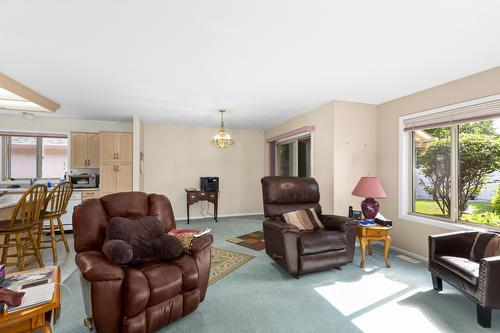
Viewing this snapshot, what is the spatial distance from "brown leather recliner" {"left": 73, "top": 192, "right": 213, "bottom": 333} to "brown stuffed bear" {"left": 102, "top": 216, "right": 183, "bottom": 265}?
0.29 feet

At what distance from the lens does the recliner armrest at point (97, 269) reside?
1517 mm

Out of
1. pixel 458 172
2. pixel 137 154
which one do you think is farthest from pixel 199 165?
pixel 458 172

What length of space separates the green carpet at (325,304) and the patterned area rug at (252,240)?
81cm

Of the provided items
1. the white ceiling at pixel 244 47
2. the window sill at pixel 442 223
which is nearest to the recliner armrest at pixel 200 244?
the white ceiling at pixel 244 47

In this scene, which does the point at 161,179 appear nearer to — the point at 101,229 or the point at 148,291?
the point at 101,229

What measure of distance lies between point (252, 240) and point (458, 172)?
305 centimetres

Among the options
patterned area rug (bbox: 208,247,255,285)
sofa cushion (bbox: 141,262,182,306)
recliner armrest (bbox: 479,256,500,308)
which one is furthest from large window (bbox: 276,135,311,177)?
sofa cushion (bbox: 141,262,182,306)

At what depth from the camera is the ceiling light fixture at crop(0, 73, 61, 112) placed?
2957 millimetres

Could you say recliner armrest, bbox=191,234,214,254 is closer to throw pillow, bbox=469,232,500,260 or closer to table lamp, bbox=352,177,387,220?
table lamp, bbox=352,177,387,220

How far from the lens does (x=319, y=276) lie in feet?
8.92

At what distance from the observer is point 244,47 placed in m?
2.20

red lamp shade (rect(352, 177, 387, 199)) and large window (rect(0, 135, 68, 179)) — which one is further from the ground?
large window (rect(0, 135, 68, 179))

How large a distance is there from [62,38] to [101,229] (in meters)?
1.68

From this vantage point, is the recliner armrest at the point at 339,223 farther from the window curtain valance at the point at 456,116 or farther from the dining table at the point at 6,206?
the dining table at the point at 6,206
